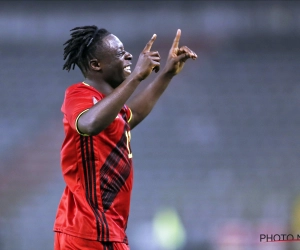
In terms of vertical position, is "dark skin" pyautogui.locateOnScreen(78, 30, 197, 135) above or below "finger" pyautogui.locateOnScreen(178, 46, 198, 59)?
below

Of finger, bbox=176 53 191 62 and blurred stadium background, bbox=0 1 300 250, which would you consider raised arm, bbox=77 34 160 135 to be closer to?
finger, bbox=176 53 191 62

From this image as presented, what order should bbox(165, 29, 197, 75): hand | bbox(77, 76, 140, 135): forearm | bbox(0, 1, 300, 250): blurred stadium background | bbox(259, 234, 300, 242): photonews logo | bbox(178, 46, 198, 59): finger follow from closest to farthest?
bbox(77, 76, 140, 135): forearm → bbox(178, 46, 198, 59): finger → bbox(165, 29, 197, 75): hand → bbox(259, 234, 300, 242): photonews logo → bbox(0, 1, 300, 250): blurred stadium background

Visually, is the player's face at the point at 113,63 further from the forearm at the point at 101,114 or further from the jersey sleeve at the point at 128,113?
the forearm at the point at 101,114

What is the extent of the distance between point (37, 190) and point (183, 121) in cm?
149

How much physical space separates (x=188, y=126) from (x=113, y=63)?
9.30 feet

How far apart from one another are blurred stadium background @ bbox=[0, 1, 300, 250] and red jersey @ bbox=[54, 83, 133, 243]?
108 inches

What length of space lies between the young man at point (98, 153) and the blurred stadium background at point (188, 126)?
274 centimetres

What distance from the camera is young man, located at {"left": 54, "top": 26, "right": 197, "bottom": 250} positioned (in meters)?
2.39

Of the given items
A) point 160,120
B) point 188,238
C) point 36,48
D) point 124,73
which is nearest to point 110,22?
point 36,48

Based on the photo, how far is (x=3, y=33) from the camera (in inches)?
232

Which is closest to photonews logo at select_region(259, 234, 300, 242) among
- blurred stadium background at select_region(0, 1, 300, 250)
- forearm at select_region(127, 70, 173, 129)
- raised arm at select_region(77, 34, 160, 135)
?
blurred stadium background at select_region(0, 1, 300, 250)

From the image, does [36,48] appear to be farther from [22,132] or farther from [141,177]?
[141,177]

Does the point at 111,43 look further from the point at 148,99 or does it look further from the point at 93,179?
the point at 93,179

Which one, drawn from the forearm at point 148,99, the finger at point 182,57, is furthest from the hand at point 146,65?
the forearm at point 148,99
